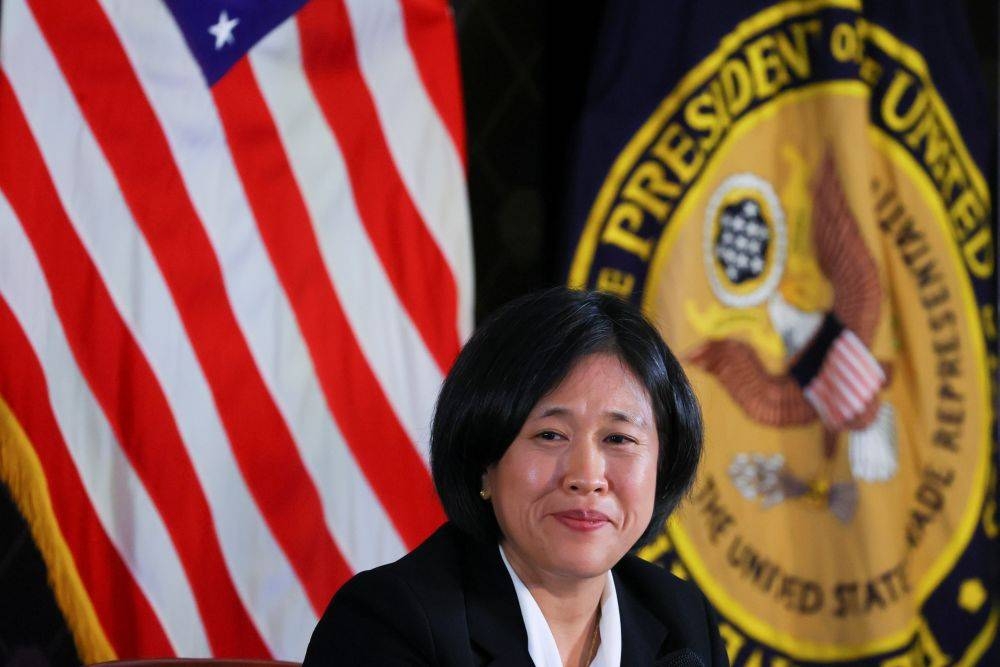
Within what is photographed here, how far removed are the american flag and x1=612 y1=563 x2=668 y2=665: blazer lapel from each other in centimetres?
85

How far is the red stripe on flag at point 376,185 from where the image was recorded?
8.84 feet

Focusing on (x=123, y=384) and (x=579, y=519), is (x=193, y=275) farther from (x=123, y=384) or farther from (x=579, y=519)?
(x=579, y=519)

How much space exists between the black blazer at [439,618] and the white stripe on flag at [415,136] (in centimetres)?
105

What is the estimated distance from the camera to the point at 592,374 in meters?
1.77

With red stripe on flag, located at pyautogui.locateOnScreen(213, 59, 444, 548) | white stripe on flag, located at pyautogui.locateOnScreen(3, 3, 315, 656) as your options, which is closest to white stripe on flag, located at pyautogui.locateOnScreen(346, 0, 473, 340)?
red stripe on flag, located at pyautogui.locateOnScreen(213, 59, 444, 548)

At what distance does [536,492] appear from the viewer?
5.79ft

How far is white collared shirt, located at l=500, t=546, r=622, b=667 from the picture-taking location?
5.75ft

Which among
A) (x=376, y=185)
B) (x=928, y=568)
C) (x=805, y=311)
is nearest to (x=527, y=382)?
(x=376, y=185)

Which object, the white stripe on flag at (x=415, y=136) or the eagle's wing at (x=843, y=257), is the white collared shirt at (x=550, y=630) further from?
the eagle's wing at (x=843, y=257)

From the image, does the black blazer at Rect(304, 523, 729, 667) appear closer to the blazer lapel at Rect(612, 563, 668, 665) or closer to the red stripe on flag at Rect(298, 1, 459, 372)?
the blazer lapel at Rect(612, 563, 668, 665)

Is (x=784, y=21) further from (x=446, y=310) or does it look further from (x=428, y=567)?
(x=428, y=567)

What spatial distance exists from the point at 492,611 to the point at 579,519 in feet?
0.55

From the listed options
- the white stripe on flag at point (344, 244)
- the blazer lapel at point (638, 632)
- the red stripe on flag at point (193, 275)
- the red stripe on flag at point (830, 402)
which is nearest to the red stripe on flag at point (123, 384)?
the red stripe on flag at point (193, 275)

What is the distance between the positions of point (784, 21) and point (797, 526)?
4.00ft
